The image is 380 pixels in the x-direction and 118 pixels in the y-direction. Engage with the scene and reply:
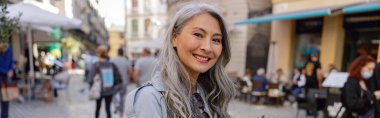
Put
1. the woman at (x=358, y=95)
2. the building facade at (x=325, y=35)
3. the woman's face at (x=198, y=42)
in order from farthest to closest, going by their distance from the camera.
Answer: the building facade at (x=325, y=35)
the woman at (x=358, y=95)
the woman's face at (x=198, y=42)

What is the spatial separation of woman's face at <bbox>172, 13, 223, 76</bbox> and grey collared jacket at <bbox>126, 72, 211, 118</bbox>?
171mm

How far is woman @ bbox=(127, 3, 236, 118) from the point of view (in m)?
0.95

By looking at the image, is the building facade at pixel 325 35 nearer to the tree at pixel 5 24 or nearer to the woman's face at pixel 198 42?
the woman's face at pixel 198 42

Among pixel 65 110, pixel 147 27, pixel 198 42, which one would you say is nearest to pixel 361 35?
pixel 65 110

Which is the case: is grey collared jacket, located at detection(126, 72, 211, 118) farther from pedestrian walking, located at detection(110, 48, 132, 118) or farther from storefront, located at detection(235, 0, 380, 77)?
storefront, located at detection(235, 0, 380, 77)

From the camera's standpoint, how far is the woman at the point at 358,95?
337 centimetres

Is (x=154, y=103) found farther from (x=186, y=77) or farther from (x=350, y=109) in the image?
(x=350, y=109)

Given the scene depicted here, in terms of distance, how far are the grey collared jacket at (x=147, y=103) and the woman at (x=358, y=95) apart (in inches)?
129

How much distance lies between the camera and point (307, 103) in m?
5.88

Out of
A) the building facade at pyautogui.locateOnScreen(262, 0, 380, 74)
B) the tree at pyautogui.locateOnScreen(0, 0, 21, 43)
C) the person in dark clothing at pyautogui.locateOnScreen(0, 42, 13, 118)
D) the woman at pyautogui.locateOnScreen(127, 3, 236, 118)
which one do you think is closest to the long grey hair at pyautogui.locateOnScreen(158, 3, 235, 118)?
the woman at pyautogui.locateOnScreen(127, 3, 236, 118)

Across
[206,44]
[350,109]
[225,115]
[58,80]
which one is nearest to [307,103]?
[350,109]

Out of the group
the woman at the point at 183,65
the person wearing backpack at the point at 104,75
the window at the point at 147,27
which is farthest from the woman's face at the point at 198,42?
the window at the point at 147,27

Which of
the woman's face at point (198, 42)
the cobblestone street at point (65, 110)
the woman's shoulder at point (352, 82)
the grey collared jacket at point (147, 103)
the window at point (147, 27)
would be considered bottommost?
the cobblestone street at point (65, 110)

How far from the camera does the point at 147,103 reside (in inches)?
36.1
